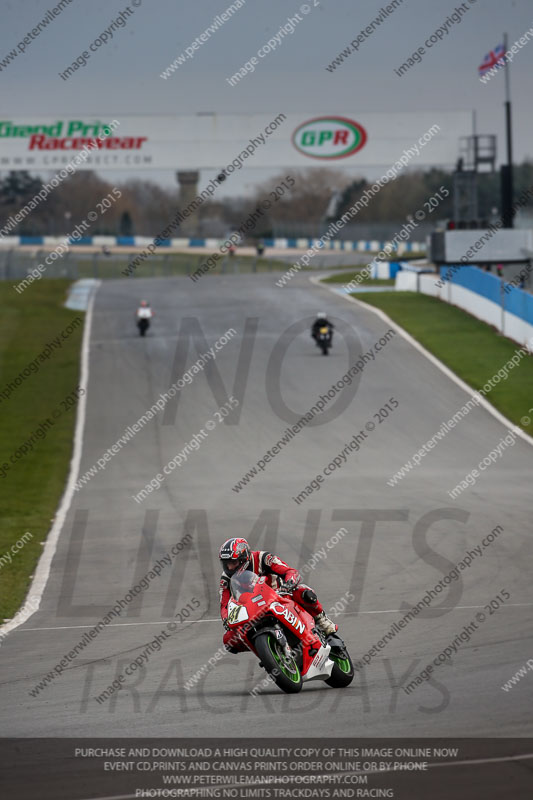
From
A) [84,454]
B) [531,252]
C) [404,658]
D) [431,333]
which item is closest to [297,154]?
[531,252]

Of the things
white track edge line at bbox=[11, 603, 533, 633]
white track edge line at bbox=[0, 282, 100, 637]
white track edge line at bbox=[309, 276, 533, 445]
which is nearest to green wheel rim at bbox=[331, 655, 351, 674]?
white track edge line at bbox=[11, 603, 533, 633]

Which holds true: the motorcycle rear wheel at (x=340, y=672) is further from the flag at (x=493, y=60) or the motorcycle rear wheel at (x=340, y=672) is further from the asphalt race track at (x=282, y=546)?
the flag at (x=493, y=60)

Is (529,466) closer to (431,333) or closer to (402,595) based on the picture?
(402,595)

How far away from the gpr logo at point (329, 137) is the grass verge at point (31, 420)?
14913 mm

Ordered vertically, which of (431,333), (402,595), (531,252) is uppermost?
(531,252)

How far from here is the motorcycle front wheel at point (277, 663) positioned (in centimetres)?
881

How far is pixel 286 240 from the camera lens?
91.1m

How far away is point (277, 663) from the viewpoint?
884cm

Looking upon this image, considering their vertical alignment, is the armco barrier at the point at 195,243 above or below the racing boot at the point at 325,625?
above

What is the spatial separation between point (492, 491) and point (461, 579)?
6514 mm

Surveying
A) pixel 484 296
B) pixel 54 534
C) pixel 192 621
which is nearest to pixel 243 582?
pixel 192 621

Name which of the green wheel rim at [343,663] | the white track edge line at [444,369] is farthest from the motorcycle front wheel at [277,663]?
the white track edge line at [444,369]

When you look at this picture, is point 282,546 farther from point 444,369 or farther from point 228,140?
point 228,140
